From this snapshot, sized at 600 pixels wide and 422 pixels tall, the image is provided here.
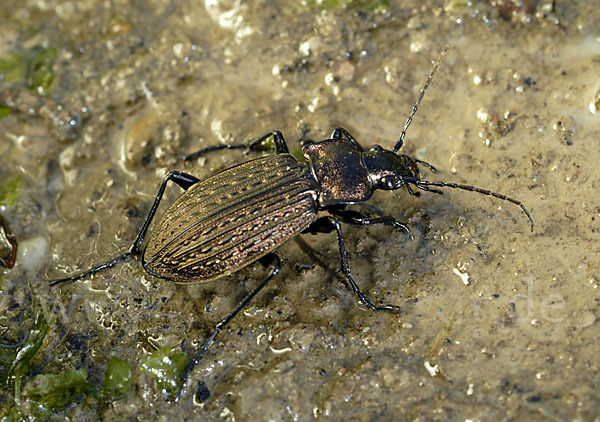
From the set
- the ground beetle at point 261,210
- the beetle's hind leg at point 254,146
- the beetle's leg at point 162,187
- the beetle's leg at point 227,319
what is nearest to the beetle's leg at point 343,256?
the ground beetle at point 261,210

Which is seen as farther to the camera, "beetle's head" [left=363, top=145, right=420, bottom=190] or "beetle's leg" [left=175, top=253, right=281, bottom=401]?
"beetle's head" [left=363, top=145, right=420, bottom=190]

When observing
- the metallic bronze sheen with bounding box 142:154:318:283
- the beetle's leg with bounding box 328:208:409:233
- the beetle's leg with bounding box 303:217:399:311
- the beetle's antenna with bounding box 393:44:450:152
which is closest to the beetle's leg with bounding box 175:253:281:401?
the metallic bronze sheen with bounding box 142:154:318:283

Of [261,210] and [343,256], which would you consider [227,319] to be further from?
[343,256]

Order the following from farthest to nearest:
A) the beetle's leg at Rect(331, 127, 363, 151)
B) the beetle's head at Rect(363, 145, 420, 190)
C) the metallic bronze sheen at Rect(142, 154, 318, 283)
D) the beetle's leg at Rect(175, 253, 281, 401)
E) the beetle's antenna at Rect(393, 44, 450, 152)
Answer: the beetle's leg at Rect(331, 127, 363, 151) → the beetle's antenna at Rect(393, 44, 450, 152) → the beetle's head at Rect(363, 145, 420, 190) → the beetle's leg at Rect(175, 253, 281, 401) → the metallic bronze sheen at Rect(142, 154, 318, 283)

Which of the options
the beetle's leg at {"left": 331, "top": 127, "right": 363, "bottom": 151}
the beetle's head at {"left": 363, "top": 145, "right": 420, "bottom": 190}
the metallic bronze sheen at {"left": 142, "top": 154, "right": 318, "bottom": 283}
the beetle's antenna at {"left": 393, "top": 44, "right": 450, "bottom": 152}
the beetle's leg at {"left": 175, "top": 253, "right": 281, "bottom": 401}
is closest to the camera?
the metallic bronze sheen at {"left": 142, "top": 154, "right": 318, "bottom": 283}

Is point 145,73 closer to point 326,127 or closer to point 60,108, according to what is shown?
point 60,108

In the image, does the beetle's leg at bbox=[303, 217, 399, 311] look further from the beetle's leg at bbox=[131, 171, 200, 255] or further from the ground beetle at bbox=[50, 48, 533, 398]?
the beetle's leg at bbox=[131, 171, 200, 255]

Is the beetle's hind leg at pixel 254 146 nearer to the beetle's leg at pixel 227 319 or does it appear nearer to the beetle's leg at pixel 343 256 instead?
the beetle's leg at pixel 343 256

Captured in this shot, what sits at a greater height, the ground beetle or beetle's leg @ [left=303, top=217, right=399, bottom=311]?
the ground beetle
